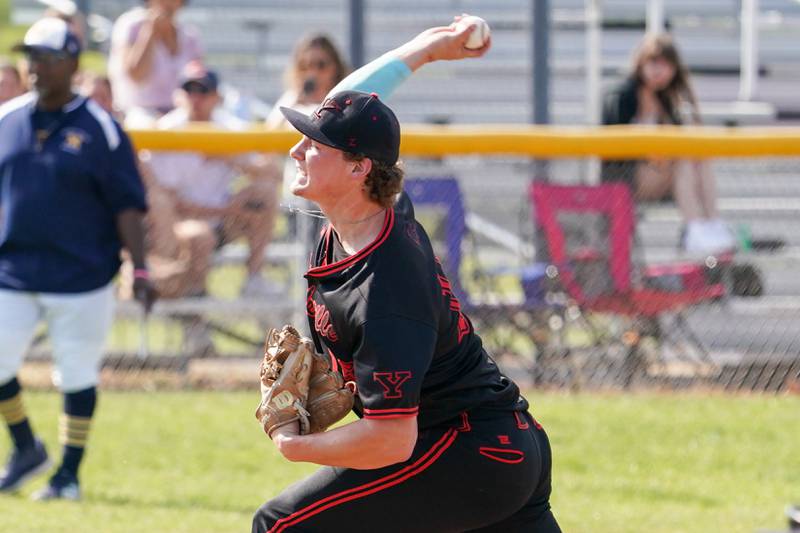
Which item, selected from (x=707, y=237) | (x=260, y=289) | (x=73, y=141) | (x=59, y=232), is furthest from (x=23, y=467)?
(x=707, y=237)

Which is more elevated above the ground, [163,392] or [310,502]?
[310,502]

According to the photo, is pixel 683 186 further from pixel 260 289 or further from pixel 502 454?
pixel 502 454

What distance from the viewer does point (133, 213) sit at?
6832 millimetres

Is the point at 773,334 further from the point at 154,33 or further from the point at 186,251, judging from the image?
the point at 154,33

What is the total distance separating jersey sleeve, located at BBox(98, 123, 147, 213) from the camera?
22.2 ft

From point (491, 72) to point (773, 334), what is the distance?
596 cm

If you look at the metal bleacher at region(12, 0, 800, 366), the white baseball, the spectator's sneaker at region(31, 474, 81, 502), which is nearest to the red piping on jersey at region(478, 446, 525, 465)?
the white baseball

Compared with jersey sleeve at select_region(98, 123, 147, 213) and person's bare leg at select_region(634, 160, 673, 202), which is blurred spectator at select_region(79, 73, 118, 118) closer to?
jersey sleeve at select_region(98, 123, 147, 213)

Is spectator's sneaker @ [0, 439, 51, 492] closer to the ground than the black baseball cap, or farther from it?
closer to the ground

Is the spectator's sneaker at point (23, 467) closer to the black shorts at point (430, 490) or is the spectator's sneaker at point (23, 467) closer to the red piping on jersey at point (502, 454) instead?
the black shorts at point (430, 490)

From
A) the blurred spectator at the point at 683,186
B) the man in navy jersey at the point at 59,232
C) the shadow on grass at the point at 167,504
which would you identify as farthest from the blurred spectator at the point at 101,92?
the shadow on grass at the point at 167,504

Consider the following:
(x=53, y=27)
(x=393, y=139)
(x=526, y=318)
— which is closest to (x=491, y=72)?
(x=526, y=318)

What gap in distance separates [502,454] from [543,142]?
563cm

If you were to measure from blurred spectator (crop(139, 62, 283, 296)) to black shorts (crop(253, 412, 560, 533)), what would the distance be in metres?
5.62
